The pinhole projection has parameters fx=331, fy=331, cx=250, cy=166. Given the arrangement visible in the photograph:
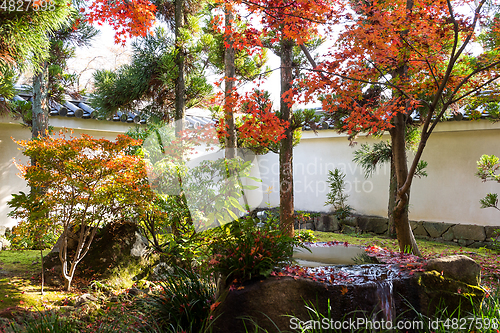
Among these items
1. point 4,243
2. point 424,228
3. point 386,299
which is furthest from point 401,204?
point 4,243

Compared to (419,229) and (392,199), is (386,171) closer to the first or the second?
(392,199)

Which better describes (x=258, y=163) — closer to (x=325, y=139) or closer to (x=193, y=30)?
(x=325, y=139)

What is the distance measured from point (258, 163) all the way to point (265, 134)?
6059 mm

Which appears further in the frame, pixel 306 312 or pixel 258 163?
pixel 258 163

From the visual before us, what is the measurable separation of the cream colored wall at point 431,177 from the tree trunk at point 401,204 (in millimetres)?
Answer: 3442

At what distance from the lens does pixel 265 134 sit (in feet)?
13.3

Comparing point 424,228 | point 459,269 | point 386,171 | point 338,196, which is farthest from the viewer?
point 338,196

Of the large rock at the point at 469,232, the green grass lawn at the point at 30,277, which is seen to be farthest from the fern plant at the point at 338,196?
the large rock at the point at 469,232

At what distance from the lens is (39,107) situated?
18.3 ft

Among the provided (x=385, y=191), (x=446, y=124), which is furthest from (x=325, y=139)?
(x=446, y=124)

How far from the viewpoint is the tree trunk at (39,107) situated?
554cm

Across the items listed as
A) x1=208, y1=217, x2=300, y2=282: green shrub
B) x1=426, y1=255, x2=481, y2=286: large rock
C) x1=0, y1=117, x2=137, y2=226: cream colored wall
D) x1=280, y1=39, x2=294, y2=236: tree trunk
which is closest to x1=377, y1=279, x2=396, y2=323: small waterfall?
x1=426, y1=255, x2=481, y2=286: large rock

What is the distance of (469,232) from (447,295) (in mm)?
4909

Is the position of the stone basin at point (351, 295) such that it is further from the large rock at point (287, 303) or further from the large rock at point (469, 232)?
the large rock at point (469, 232)
